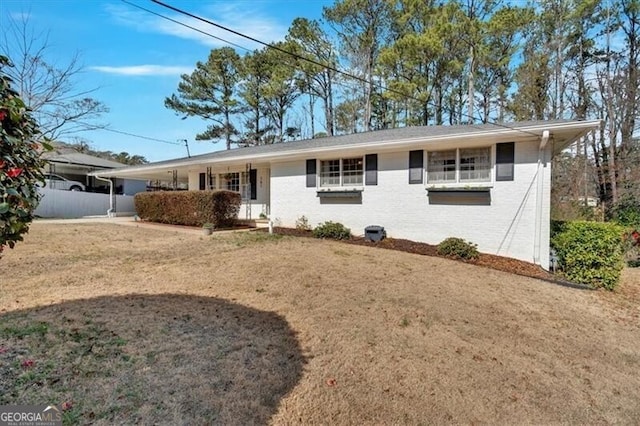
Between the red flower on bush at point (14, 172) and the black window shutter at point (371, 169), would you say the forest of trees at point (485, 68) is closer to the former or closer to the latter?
the black window shutter at point (371, 169)

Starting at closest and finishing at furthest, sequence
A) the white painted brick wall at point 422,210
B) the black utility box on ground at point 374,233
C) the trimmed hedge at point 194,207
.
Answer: the white painted brick wall at point 422,210 → the black utility box on ground at point 374,233 → the trimmed hedge at point 194,207

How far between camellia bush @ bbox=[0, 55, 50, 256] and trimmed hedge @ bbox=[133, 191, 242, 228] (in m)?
9.17

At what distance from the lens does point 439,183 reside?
8.58m

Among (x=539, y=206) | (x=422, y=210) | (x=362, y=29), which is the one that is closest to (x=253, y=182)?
(x=422, y=210)

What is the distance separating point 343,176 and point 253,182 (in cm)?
470

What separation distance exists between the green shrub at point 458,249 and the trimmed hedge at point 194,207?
22.9 ft

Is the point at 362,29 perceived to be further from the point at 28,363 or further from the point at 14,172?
the point at 28,363

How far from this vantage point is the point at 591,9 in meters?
16.4

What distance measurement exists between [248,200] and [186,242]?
5074mm

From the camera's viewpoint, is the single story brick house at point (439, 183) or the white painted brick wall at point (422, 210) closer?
the single story brick house at point (439, 183)

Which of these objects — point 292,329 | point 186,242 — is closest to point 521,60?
point 186,242

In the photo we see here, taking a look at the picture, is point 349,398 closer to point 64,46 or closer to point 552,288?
point 552,288

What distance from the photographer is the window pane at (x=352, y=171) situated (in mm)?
9914

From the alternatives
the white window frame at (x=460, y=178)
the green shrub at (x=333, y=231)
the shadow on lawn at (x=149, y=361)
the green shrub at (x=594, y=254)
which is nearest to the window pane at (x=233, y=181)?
the green shrub at (x=333, y=231)
